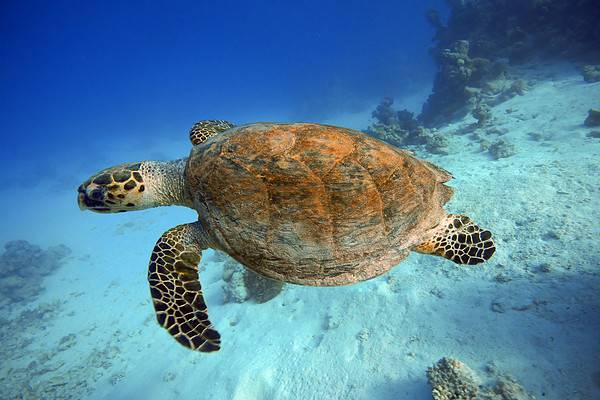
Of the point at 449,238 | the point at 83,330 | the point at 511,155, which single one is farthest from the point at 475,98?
the point at 83,330

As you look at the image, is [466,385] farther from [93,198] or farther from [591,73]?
[591,73]

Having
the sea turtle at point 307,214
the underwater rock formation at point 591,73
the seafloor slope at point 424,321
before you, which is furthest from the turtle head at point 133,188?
the underwater rock formation at point 591,73

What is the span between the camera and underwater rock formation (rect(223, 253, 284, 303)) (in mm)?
7504

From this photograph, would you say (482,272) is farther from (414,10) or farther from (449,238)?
(414,10)

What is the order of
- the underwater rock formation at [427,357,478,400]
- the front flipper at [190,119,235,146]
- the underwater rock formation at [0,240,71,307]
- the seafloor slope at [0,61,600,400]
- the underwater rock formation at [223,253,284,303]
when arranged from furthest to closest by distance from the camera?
the underwater rock formation at [0,240,71,307] < the underwater rock formation at [223,253,284,303] < the front flipper at [190,119,235,146] < the seafloor slope at [0,61,600,400] < the underwater rock formation at [427,357,478,400]

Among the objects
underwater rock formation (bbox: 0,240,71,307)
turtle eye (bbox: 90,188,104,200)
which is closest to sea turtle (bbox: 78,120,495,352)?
turtle eye (bbox: 90,188,104,200)

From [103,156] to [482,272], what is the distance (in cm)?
5122

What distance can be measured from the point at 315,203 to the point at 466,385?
10.9 feet

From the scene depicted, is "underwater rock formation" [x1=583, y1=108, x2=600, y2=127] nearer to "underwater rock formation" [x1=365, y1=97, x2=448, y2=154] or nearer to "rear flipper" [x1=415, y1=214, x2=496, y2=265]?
"underwater rock formation" [x1=365, y1=97, x2=448, y2=154]

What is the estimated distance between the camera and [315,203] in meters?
2.91

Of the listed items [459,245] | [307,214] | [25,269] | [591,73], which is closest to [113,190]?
[307,214]

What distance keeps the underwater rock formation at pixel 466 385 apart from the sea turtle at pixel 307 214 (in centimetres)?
169

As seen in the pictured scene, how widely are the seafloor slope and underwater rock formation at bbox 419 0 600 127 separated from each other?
10.6 ft

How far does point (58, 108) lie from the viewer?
7812 cm
